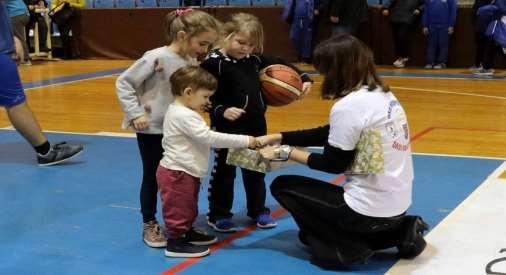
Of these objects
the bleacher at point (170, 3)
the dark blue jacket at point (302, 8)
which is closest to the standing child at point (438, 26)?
the bleacher at point (170, 3)

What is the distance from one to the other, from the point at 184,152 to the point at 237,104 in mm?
529

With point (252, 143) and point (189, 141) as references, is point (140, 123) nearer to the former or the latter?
point (189, 141)

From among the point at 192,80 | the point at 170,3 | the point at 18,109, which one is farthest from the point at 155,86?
the point at 170,3

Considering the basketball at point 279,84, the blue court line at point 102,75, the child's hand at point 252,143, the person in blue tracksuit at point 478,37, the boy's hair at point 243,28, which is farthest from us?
the person in blue tracksuit at point 478,37

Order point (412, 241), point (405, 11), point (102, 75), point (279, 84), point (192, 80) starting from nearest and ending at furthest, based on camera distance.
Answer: point (412, 241)
point (192, 80)
point (279, 84)
point (102, 75)
point (405, 11)

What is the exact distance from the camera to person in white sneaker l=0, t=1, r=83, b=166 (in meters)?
6.11

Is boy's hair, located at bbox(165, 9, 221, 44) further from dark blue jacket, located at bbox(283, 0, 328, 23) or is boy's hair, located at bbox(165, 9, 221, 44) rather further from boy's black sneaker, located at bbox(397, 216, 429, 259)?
dark blue jacket, located at bbox(283, 0, 328, 23)

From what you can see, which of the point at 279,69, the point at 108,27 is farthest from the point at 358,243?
the point at 108,27

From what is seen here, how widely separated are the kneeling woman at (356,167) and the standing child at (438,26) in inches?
395

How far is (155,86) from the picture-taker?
4199 mm

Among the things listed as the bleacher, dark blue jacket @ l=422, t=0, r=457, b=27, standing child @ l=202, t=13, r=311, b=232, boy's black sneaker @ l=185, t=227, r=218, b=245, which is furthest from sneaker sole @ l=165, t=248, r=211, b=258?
the bleacher

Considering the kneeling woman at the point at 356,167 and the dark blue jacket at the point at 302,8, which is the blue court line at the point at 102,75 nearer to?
the dark blue jacket at the point at 302,8

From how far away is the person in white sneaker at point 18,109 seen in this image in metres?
6.11

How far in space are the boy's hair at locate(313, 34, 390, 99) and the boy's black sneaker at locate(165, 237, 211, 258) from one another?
104cm
